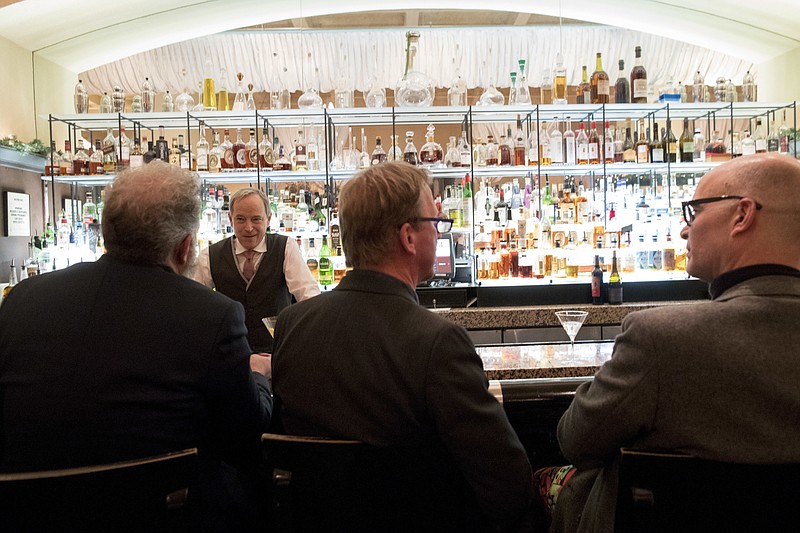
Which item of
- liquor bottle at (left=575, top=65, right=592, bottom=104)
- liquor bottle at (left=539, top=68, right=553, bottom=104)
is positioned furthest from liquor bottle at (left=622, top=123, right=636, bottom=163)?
liquor bottle at (left=539, top=68, right=553, bottom=104)

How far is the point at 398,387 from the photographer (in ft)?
4.24

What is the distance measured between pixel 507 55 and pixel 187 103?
109 inches

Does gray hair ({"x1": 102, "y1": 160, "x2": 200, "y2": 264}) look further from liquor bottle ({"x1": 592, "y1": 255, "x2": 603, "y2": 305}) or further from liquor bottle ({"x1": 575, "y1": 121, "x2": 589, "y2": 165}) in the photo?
liquor bottle ({"x1": 575, "y1": 121, "x2": 589, "y2": 165})

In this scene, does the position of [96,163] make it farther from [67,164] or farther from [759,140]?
[759,140]

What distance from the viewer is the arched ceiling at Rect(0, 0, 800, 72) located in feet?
16.6

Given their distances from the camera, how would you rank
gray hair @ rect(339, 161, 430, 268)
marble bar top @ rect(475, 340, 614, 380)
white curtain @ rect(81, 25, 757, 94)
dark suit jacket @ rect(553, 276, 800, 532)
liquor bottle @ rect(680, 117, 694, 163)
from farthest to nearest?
white curtain @ rect(81, 25, 757, 94) → liquor bottle @ rect(680, 117, 694, 163) → marble bar top @ rect(475, 340, 614, 380) → gray hair @ rect(339, 161, 430, 268) → dark suit jacket @ rect(553, 276, 800, 532)

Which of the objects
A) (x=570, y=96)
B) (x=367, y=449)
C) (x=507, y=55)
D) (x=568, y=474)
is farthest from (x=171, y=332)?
(x=570, y=96)

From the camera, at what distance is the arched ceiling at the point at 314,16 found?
5.07 meters

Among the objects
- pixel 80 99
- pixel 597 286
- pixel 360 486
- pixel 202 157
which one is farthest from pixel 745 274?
pixel 80 99

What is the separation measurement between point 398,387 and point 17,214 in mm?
4753

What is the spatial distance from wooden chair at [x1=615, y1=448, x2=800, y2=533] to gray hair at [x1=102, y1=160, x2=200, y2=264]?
3.49 feet

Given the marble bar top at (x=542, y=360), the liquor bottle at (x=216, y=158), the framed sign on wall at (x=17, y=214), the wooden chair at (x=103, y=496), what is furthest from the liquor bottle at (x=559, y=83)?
the wooden chair at (x=103, y=496)

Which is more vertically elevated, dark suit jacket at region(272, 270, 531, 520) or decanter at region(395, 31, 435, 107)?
decanter at region(395, 31, 435, 107)

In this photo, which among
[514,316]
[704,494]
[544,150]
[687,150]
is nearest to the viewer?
[704,494]
